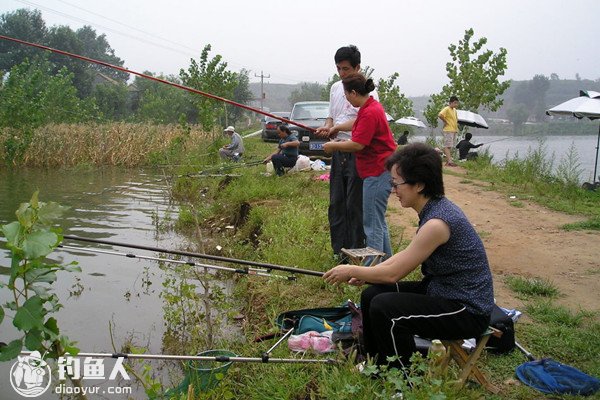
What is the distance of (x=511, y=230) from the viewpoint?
7590mm

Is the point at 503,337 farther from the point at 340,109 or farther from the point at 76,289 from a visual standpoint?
the point at 76,289

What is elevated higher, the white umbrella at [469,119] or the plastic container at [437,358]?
the white umbrella at [469,119]

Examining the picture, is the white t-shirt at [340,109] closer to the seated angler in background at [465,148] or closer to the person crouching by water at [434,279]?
the person crouching by water at [434,279]

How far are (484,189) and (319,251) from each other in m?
6.09

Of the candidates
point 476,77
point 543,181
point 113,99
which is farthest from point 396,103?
point 113,99

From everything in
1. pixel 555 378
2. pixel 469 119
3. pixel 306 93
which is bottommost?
pixel 555 378

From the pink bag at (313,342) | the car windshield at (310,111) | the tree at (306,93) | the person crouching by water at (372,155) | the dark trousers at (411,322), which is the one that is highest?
the tree at (306,93)

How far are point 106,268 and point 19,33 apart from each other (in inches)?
1927

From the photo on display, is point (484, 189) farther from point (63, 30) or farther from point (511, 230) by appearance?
point (63, 30)

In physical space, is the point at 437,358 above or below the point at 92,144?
below

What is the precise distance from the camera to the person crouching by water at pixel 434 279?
3.11 meters

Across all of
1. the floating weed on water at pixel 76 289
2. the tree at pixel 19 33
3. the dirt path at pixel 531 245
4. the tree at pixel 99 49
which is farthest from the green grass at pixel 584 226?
the tree at pixel 99 49

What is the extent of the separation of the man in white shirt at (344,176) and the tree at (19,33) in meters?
47.8

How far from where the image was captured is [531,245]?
22.4 feet
